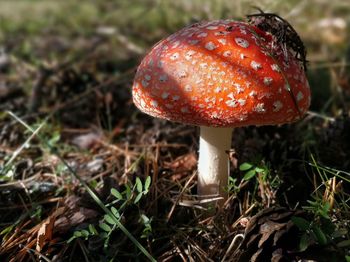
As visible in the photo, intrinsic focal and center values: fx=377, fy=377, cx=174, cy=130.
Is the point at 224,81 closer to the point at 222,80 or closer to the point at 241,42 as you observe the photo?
the point at 222,80

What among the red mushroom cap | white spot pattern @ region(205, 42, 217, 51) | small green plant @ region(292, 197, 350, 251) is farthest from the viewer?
white spot pattern @ region(205, 42, 217, 51)

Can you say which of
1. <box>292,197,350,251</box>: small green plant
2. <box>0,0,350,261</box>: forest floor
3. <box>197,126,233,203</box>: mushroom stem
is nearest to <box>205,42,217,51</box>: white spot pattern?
<box>197,126,233,203</box>: mushroom stem

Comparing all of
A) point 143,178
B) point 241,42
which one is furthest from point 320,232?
point 143,178

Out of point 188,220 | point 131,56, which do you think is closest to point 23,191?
point 188,220

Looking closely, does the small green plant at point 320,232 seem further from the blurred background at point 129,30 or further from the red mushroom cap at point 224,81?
the blurred background at point 129,30

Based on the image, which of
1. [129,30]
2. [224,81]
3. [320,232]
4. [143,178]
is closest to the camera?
[320,232]

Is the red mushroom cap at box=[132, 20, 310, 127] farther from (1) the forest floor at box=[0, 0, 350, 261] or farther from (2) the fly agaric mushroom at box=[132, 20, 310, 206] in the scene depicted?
(1) the forest floor at box=[0, 0, 350, 261]
